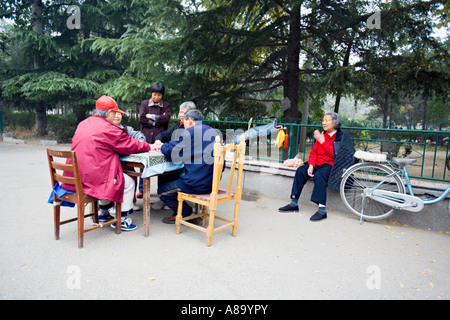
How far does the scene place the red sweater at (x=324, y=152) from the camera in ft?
14.9

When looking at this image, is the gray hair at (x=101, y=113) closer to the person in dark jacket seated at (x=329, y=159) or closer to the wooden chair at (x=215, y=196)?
the wooden chair at (x=215, y=196)

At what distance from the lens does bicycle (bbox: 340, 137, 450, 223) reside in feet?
13.2

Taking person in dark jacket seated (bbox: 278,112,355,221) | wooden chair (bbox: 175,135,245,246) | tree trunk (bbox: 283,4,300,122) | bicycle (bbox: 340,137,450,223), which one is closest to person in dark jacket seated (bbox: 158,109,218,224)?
wooden chair (bbox: 175,135,245,246)

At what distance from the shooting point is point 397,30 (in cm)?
705

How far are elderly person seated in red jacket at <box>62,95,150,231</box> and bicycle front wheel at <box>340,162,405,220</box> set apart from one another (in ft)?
10.0

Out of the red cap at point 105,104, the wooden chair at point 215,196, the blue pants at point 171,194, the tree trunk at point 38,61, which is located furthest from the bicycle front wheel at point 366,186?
the tree trunk at point 38,61

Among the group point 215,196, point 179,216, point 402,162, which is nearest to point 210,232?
point 215,196

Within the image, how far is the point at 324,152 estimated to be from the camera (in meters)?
4.59

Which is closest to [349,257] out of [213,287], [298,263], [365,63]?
[298,263]

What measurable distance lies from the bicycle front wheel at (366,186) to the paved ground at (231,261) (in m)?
0.25

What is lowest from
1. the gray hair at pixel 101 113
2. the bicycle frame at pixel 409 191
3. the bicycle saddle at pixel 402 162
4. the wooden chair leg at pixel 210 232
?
the wooden chair leg at pixel 210 232

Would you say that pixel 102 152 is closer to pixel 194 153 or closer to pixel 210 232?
pixel 194 153

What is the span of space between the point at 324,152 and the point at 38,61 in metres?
16.1

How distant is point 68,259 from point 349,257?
288 cm
